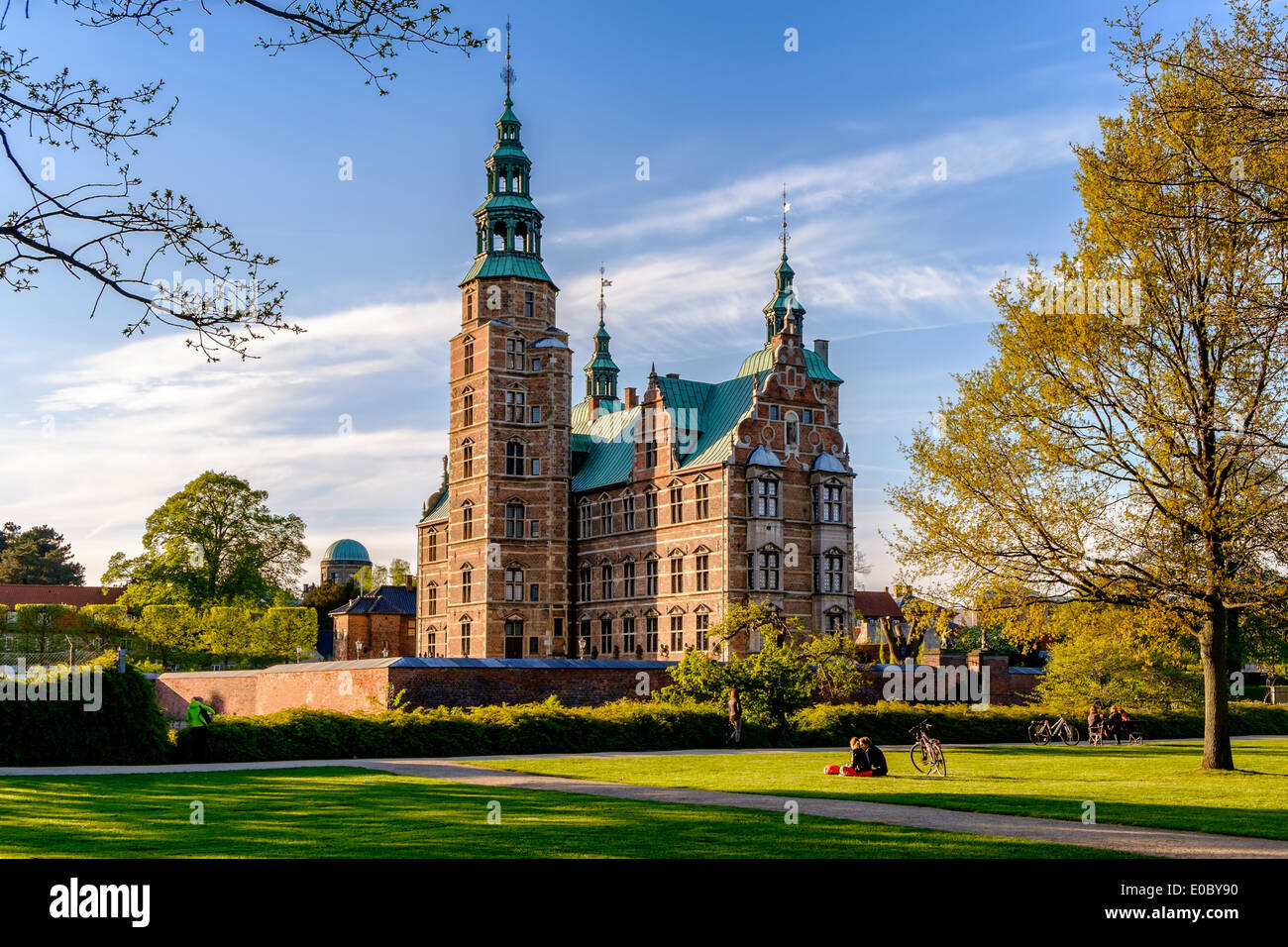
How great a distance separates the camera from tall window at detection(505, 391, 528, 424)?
6144 cm

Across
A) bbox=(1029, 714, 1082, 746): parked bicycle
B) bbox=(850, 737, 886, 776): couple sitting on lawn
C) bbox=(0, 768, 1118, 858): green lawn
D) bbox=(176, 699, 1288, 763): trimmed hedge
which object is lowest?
bbox=(1029, 714, 1082, 746): parked bicycle

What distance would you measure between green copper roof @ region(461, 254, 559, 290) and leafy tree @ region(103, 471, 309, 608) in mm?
19888

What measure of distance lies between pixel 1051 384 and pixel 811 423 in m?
32.9

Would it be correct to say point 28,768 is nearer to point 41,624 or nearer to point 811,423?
point 811,423

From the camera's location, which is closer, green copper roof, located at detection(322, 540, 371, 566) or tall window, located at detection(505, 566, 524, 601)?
tall window, located at detection(505, 566, 524, 601)

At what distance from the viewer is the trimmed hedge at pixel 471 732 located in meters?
27.9

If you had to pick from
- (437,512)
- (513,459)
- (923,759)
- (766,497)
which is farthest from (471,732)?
(437,512)

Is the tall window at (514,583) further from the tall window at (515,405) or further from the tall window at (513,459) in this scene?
the tall window at (515,405)

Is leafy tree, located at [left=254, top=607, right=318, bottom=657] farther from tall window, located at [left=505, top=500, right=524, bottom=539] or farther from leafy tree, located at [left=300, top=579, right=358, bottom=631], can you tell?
leafy tree, located at [left=300, top=579, right=358, bottom=631]

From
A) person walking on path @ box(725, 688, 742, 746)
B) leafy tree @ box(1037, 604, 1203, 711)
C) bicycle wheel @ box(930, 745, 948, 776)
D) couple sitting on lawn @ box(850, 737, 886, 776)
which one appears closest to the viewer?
couple sitting on lawn @ box(850, 737, 886, 776)

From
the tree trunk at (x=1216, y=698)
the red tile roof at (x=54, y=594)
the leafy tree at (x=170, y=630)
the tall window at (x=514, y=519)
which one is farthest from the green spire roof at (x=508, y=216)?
the red tile roof at (x=54, y=594)

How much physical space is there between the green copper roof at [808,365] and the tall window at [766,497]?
328 inches

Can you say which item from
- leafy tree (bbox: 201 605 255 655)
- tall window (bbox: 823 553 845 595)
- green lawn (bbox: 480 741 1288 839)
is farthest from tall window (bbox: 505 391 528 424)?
green lawn (bbox: 480 741 1288 839)
